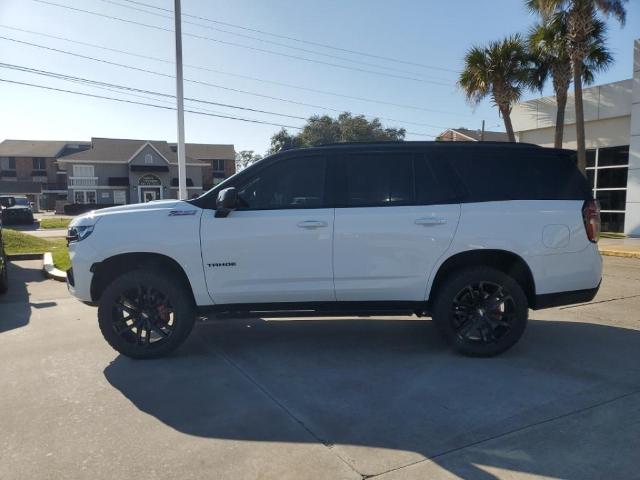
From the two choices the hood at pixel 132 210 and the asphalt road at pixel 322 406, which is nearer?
the asphalt road at pixel 322 406

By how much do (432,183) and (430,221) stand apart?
415 millimetres

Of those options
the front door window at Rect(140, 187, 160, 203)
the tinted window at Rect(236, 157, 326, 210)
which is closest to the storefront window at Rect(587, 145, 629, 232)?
the tinted window at Rect(236, 157, 326, 210)

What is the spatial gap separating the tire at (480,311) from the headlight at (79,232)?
330cm

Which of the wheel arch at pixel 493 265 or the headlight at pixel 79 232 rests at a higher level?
the headlight at pixel 79 232

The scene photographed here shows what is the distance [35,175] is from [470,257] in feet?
250

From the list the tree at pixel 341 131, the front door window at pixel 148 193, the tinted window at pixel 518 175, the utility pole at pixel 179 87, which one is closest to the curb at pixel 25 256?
the utility pole at pixel 179 87

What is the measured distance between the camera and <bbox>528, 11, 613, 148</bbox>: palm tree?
17062 mm

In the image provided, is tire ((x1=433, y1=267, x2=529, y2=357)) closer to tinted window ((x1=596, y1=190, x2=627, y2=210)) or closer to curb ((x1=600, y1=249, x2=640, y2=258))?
curb ((x1=600, y1=249, x2=640, y2=258))

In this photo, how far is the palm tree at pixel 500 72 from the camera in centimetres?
1850

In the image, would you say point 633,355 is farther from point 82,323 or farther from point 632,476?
point 82,323

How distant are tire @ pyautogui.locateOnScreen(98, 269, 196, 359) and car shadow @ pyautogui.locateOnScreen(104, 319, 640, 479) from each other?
0.59ft

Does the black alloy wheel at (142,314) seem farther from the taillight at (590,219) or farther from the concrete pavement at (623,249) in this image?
the concrete pavement at (623,249)

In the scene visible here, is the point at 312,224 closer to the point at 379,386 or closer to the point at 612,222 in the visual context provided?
the point at 379,386

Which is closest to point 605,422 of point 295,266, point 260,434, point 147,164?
point 260,434
